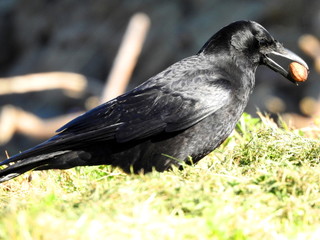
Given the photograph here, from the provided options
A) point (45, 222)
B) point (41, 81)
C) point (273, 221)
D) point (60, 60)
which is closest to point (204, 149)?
point (273, 221)

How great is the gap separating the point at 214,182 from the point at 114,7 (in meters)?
15.8

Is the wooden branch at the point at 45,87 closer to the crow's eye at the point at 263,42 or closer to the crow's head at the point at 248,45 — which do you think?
the crow's head at the point at 248,45

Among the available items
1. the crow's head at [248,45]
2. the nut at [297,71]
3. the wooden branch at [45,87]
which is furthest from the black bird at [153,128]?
the wooden branch at [45,87]

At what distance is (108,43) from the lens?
17609 millimetres

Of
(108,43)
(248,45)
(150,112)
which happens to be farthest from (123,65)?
(150,112)

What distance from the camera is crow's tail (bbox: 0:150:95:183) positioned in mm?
4254

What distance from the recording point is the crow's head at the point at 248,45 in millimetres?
4902

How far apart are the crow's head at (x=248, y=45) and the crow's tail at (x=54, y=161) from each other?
1346mm

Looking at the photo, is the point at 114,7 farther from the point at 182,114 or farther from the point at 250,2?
the point at 182,114

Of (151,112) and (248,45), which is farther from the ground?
(248,45)

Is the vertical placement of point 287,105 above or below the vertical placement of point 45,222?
below

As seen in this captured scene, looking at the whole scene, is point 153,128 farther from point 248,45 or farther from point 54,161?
point 248,45

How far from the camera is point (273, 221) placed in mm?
2867

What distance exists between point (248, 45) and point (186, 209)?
234 cm
